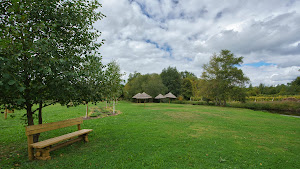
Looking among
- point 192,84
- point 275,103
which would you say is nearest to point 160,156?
point 275,103

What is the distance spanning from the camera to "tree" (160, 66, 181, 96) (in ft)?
179

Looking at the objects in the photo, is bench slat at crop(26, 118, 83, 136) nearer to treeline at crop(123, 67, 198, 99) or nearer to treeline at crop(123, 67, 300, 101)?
treeline at crop(123, 67, 300, 101)

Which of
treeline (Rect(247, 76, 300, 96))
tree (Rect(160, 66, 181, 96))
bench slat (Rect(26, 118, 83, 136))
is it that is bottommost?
bench slat (Rect(26, 118, 83, 136))

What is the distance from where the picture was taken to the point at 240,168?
14.3 ft

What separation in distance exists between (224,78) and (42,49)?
1405 inches

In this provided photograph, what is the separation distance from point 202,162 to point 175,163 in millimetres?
828

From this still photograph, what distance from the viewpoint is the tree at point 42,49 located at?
3525mm

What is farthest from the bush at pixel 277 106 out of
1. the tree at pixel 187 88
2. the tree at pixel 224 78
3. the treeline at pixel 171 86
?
the tree at pixel 187 88

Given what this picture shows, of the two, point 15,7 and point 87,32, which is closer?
point 15,7

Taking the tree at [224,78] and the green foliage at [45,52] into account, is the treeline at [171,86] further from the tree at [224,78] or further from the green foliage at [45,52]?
the green foliage at [45,52]

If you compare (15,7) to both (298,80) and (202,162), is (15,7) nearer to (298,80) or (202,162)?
(202,162)

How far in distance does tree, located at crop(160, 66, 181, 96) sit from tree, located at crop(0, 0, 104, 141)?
49.3 metres

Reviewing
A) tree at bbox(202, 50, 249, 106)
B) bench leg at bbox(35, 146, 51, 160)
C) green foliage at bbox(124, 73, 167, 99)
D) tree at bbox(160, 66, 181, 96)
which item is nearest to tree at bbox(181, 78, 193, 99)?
tree at bbox(160, 66, 181, 96)

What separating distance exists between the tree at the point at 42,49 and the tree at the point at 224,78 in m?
31.9
